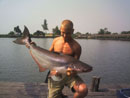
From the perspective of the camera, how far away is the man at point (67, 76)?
2715mm

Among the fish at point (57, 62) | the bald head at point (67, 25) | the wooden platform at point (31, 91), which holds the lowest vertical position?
the wooden platform at point (31, 91)

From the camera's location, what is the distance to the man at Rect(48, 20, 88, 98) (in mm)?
2715

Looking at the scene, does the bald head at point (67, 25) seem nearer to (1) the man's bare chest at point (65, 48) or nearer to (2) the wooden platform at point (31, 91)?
(1) the man's bare chest at point (65, 48)

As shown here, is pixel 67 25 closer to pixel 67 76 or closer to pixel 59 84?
pixel 67 76

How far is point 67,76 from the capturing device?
2846 millimetres

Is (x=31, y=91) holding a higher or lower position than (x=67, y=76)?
lower

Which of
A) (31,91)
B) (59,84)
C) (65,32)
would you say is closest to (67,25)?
(65,32)

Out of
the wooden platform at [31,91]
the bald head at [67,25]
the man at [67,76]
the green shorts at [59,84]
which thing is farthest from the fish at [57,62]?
the wooden platform at [31,91]

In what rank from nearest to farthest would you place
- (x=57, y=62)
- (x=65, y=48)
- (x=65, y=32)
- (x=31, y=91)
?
(x=57, y=62) < (x=65, y=32) < (x=65, y=48) < (x=31, y=91)

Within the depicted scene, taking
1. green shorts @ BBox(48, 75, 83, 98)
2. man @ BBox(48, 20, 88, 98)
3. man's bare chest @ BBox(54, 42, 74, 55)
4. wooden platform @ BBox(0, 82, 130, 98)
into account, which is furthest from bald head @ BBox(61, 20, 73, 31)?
wooden platform @ BBox(0, 82, 130, 98)

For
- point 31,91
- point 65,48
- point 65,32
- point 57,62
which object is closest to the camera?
point 57,62

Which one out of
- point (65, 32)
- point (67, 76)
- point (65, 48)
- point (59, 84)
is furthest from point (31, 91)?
point (65, 32)

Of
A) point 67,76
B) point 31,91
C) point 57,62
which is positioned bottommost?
point 31,91

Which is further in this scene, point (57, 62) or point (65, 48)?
point (65, 48)
